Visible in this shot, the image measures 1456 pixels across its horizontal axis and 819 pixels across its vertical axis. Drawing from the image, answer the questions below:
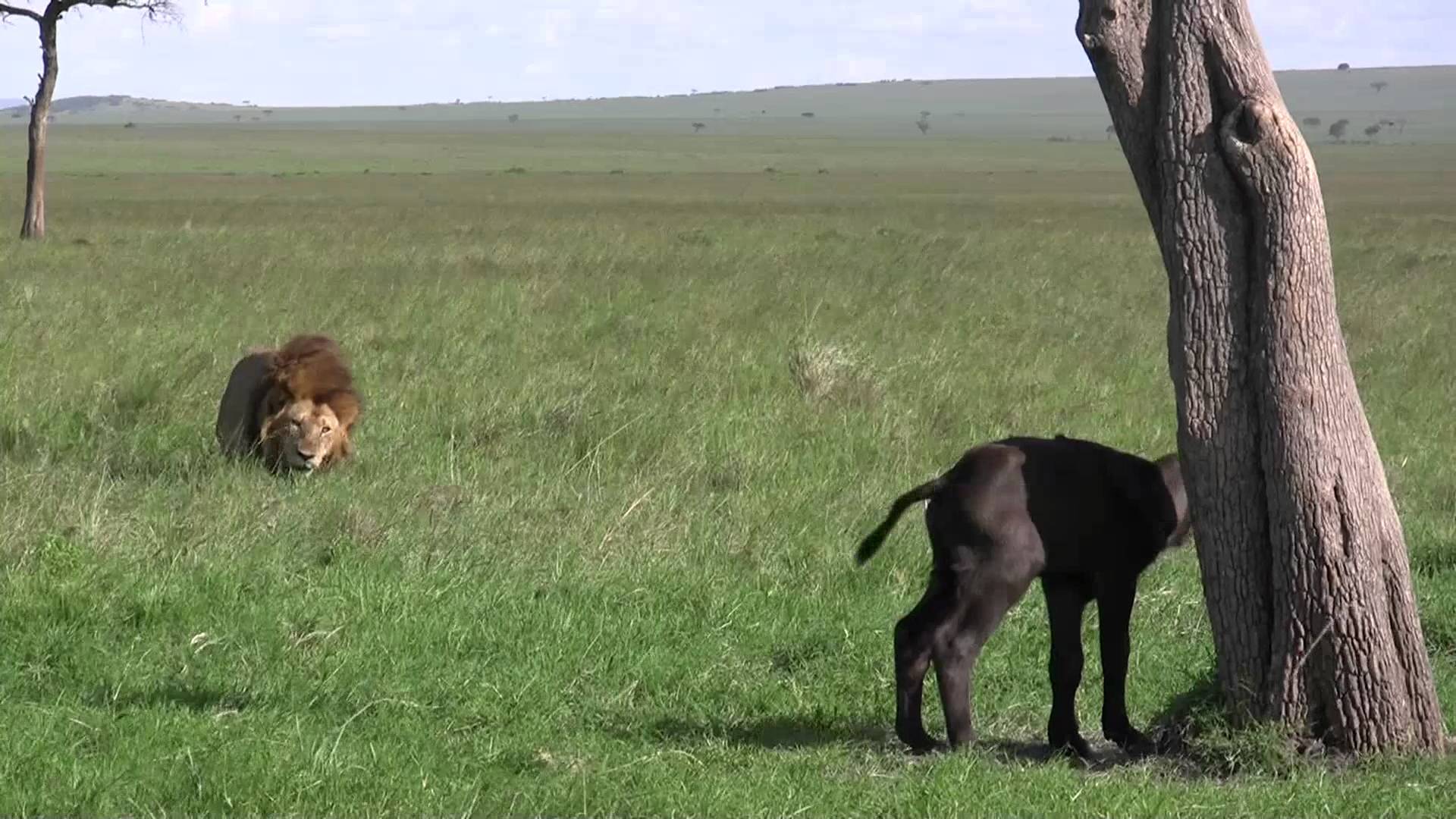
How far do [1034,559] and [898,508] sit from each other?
481mm

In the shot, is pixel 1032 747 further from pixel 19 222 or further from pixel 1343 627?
pixel 19 222

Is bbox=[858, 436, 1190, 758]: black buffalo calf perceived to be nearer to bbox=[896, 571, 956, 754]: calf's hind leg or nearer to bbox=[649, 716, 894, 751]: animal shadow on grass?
bbox=[896, 571, 956, 754]: calf's hind leg

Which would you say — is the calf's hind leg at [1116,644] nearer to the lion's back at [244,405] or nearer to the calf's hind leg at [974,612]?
the calf's hind leg at [974,612]

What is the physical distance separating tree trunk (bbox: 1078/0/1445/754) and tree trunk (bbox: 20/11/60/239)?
84.7 feet

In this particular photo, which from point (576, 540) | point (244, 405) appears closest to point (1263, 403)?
point (576, 540)

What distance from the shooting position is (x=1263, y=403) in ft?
18.4

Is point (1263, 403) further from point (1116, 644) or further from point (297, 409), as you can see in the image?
point (297, 409)

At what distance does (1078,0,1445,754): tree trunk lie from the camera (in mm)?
5539

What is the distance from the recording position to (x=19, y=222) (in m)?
35.3

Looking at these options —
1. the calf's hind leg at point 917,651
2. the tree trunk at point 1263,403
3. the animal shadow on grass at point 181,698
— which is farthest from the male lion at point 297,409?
the tree trunk at point 1263,403

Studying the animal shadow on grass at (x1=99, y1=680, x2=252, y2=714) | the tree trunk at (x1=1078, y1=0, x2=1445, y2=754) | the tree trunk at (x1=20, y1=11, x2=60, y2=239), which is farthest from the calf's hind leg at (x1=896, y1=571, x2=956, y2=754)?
the tree trunk at (x1=20, y1=11, x2=60, y2=239)

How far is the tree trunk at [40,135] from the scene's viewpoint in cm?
2908

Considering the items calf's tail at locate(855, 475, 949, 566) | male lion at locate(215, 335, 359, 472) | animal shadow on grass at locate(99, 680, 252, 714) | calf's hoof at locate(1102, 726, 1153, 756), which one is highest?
calf's tail at locate(855, 475, 949, 566)

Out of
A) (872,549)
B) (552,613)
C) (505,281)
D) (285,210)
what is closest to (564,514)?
(552,613)
